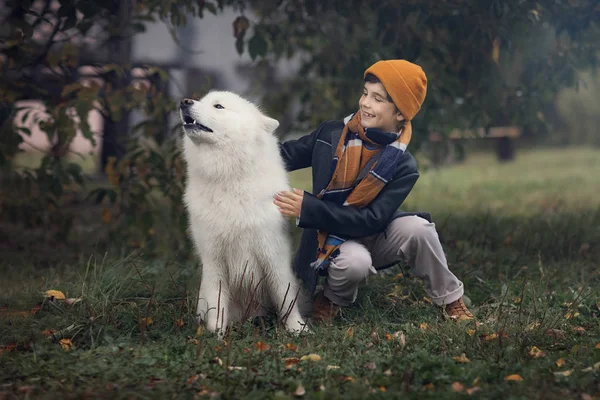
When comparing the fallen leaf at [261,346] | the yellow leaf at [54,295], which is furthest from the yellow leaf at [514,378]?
the yellow leaf at [54,295]

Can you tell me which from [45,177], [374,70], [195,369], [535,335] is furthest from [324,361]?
[45,177]

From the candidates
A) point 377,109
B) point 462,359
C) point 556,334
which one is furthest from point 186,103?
point 556,334

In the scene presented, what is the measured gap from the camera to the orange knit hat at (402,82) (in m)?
3.26

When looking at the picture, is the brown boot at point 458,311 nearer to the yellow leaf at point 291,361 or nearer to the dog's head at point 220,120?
the yellow leaf at point 291,361

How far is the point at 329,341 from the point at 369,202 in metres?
0.68

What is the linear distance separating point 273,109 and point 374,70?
3103mm

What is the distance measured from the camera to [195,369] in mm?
2838

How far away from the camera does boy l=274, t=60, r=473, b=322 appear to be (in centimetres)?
327

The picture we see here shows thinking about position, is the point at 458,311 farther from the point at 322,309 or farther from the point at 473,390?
the point at 473,390

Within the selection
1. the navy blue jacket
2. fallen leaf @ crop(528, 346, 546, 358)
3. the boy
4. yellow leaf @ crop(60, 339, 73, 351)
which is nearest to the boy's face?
the boy

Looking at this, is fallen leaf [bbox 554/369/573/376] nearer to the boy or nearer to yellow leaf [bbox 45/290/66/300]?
the boy

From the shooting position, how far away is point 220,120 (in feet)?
10.2

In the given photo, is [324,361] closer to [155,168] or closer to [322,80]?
[155,168]

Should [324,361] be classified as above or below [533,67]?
below
